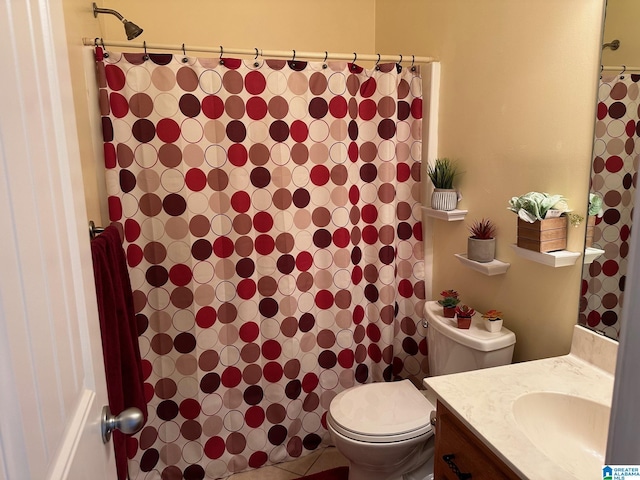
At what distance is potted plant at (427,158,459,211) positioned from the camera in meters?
2.05

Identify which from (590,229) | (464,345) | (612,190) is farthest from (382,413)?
(612,190)

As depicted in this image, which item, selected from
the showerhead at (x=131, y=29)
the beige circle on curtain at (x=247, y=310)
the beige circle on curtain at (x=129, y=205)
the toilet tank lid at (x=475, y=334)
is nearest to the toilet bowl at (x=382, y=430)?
the toilet tank lid at (x=475, y=334)

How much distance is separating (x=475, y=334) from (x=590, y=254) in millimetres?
494

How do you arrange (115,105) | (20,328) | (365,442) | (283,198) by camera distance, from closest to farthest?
(20,328) < (365,442) < (115,105) < (283,198)

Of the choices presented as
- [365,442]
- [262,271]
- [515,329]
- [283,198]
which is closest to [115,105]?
[283,198]

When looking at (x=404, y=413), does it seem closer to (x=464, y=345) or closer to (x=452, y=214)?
(x=464, y=345)

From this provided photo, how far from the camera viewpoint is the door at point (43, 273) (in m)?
0.48

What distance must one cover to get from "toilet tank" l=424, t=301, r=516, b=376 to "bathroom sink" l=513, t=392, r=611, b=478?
1.26ft

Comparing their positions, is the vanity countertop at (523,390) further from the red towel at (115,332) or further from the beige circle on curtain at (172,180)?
the beige circle on curtain at (172,180)

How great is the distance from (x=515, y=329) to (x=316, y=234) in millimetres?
948

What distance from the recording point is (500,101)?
5.85ft

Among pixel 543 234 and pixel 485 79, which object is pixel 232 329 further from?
pixel 485 79

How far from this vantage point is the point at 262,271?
2.12 metres

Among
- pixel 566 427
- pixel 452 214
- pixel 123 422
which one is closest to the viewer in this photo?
pixel 123 422
